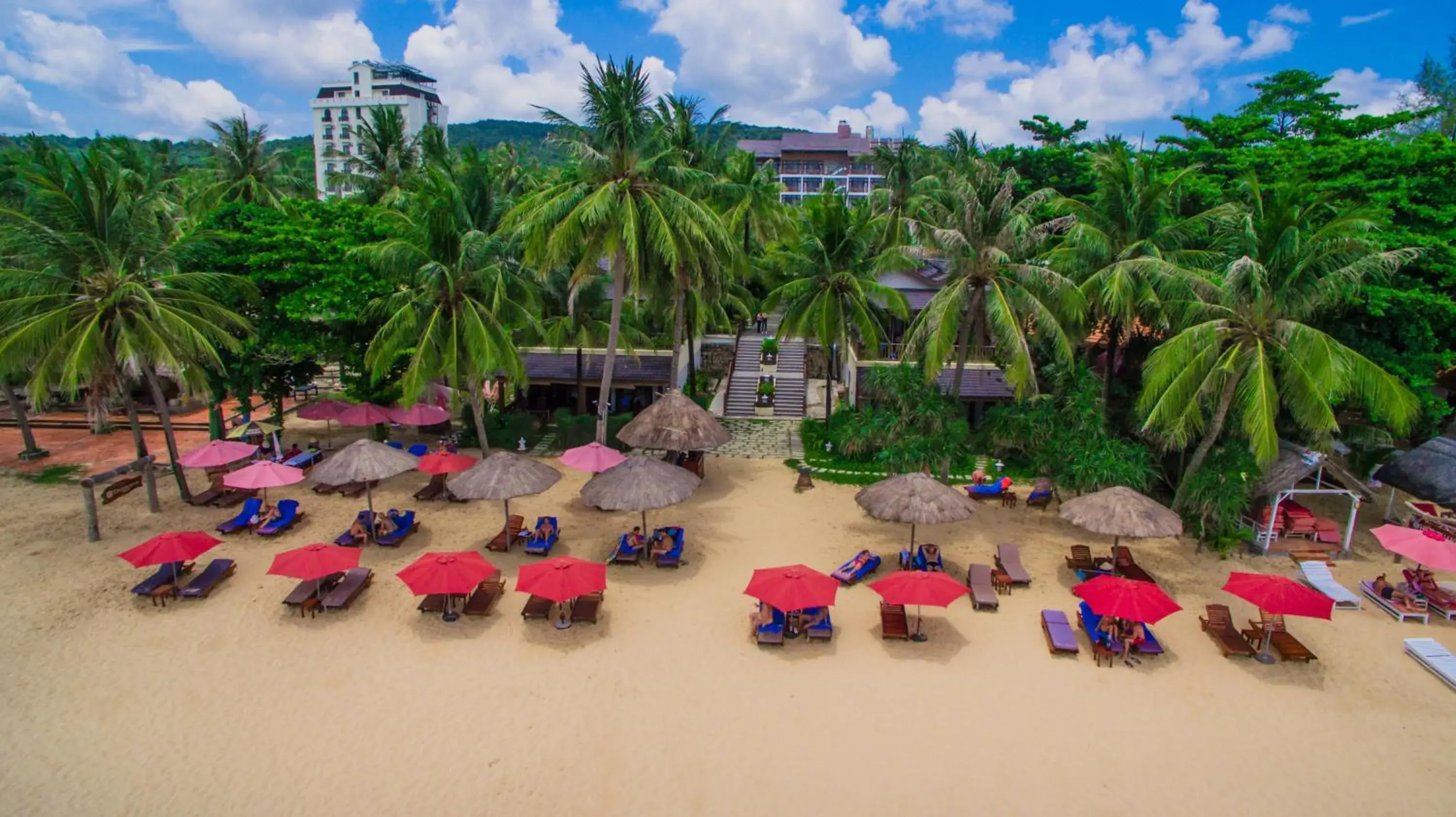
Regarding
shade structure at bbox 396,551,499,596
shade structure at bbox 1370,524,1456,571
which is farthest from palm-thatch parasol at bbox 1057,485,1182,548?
shade structure at bbox 396,551,499,596

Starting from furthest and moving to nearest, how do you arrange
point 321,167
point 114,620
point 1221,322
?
1. point 321,167
2. point 1221,322
3. point 114,620

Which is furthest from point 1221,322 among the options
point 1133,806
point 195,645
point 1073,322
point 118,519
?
point 118,519

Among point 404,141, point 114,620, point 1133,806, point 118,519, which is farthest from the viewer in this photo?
point 404,141

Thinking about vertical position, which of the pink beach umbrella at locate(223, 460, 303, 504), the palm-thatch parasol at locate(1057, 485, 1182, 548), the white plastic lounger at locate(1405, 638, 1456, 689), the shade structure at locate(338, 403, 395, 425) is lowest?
the white plastic lounger at locate(1405, 638, 1456, 689)

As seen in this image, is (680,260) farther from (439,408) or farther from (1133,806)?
(1133,806)

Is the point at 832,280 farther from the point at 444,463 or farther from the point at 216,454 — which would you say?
the point at 216,454

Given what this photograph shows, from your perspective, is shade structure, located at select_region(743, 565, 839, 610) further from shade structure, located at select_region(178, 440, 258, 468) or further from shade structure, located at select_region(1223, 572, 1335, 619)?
shade structure, located at select_region(178, 440, 258, 468)
